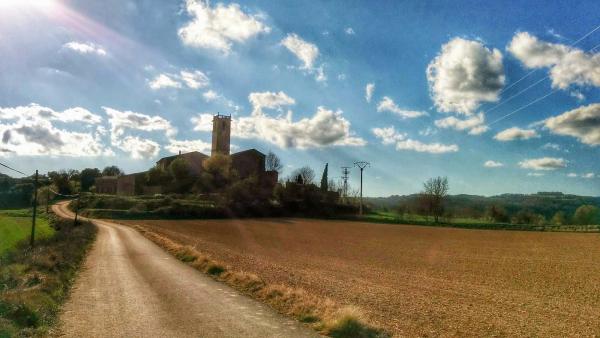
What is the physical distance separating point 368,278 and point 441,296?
4.97 metres

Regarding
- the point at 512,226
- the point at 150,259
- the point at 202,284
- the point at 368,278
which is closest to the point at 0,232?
the point at 150,259

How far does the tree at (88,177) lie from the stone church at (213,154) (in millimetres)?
22551

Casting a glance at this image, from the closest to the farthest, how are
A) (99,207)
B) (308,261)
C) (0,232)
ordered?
1. (308,261)
2. (0,232)
3. (99,207)

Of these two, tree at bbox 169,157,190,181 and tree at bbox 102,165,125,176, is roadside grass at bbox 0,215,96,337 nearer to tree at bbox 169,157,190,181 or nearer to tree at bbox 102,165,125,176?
tree at bbox 169,157,190,181

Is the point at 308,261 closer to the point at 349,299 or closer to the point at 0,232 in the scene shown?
the point at 349,299

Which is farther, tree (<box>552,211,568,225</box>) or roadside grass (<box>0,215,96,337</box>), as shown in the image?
tree (<box>552,211,568,225</box>)

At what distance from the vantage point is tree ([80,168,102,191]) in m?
141

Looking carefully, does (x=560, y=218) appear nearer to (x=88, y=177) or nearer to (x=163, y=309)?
(x=163, y=309)

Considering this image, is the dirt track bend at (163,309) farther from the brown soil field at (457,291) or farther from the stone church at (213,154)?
the stone church at (213,154)

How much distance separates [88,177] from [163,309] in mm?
148015

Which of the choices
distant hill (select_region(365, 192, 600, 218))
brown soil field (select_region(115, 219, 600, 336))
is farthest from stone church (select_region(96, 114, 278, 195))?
brown soil field (select_region(115, 219, 600, 336))

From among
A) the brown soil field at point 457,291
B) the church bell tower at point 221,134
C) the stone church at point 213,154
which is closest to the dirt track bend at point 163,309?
the brown soil field at point 457,291

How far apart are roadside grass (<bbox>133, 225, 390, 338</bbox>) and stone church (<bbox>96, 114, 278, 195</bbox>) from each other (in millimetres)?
88849

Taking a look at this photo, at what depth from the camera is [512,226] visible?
8925 centimetres
